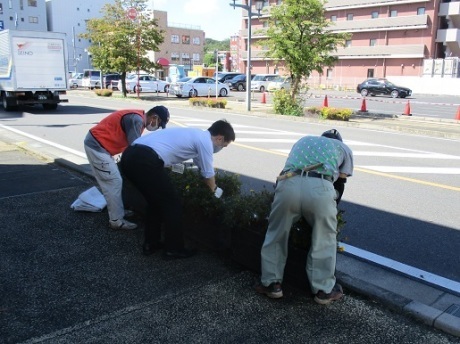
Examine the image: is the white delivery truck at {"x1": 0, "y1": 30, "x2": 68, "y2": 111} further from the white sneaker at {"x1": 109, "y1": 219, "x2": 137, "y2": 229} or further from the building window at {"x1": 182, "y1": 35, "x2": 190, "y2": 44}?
the building window at {"x1": 182, "y1": 35, "x2": 190, "y2": 44}

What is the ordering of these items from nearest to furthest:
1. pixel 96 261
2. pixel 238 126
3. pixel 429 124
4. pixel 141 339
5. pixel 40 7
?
1. pixel 141 339
2. pixel 96 261
3. pixel 238 126
4. pixel 429 124
5. pixel 40 7

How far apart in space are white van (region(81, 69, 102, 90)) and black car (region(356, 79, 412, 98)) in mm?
24820

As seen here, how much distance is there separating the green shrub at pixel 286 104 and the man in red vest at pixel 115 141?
47.0 ft

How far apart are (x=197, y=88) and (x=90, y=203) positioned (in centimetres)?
2646

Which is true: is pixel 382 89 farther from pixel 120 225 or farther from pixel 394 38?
pixel 120 225

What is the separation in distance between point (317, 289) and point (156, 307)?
1.21 m

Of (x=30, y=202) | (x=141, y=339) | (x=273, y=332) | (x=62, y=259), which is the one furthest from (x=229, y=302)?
(x=30, y=202)

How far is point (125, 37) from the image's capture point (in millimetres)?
29125

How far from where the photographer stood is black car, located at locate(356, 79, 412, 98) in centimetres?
3475

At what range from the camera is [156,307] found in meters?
3.34

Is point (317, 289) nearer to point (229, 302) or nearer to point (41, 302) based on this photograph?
point (229, 302)

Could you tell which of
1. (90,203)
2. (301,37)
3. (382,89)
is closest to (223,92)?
(382,89)

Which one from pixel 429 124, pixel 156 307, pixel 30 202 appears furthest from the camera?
pixel 429 124

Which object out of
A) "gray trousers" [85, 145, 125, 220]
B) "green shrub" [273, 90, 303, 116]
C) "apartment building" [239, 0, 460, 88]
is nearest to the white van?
"apartment building" [239, 0, 460, 88]
